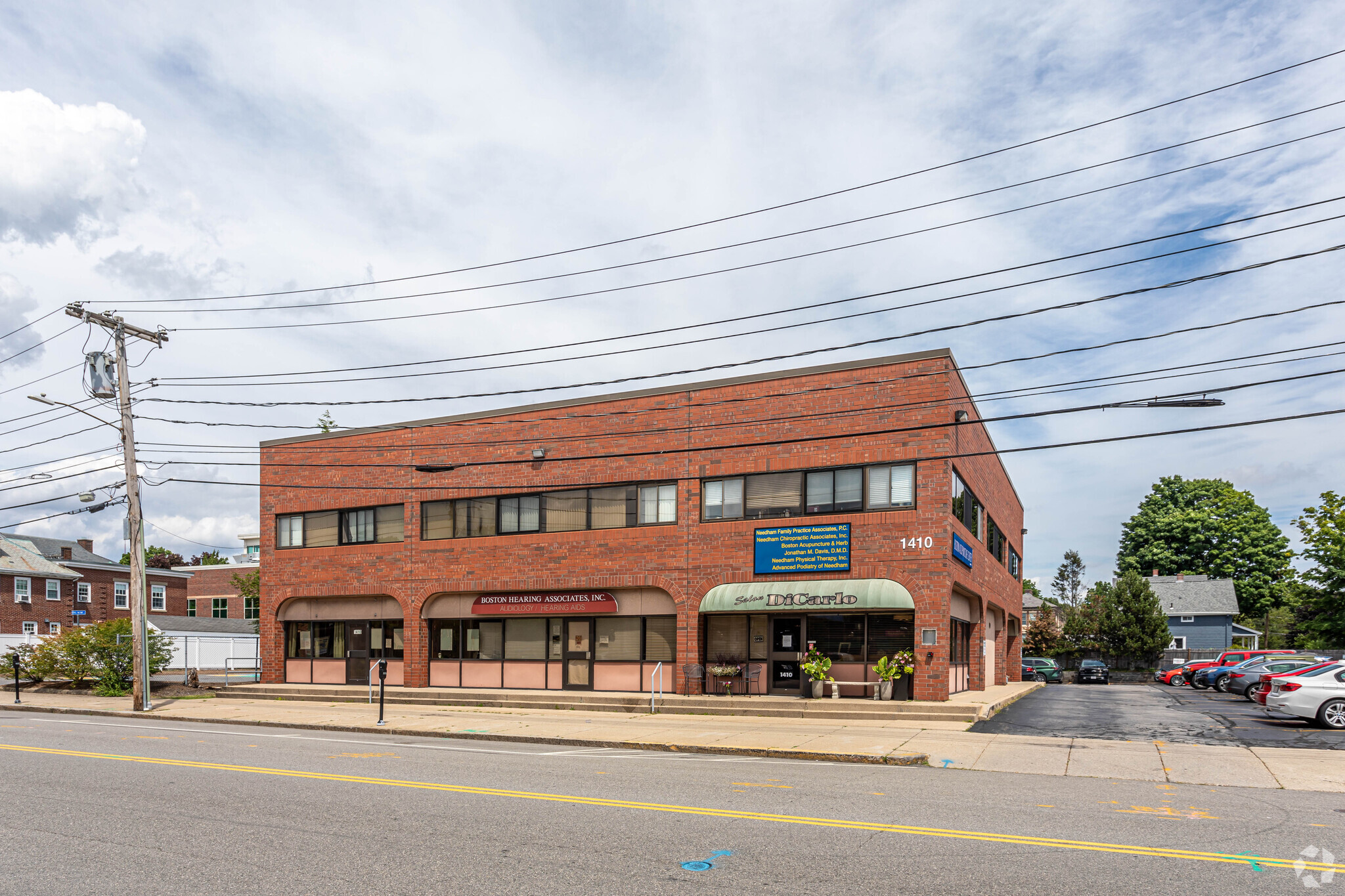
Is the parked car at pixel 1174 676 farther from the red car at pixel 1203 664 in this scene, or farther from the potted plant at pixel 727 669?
the potted plant at pixel 727 669

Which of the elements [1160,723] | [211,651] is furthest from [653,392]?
[211,651]

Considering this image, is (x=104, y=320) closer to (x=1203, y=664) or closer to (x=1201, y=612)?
(x=1203, y=664)

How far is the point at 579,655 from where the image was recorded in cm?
2706

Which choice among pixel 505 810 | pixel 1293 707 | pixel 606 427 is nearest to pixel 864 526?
pixel 606 427

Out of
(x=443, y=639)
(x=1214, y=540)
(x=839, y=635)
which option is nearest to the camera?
(x=839, y=635)

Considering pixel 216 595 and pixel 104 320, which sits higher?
pixel 104 320

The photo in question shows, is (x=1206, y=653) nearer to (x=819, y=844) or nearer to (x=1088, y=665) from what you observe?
(x=1088, y=665)

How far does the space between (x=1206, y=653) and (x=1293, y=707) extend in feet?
117

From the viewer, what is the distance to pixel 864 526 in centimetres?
2294

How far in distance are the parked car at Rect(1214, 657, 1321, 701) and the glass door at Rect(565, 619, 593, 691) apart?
64.8 ft

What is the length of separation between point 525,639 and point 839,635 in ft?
32.0

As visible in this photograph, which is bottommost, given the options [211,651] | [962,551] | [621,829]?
[211,651]

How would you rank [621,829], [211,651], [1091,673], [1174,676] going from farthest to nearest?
[211,651] → [1091,673] → [1174,676] → [621,829]

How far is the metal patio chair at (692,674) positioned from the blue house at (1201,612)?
53.7 metres
